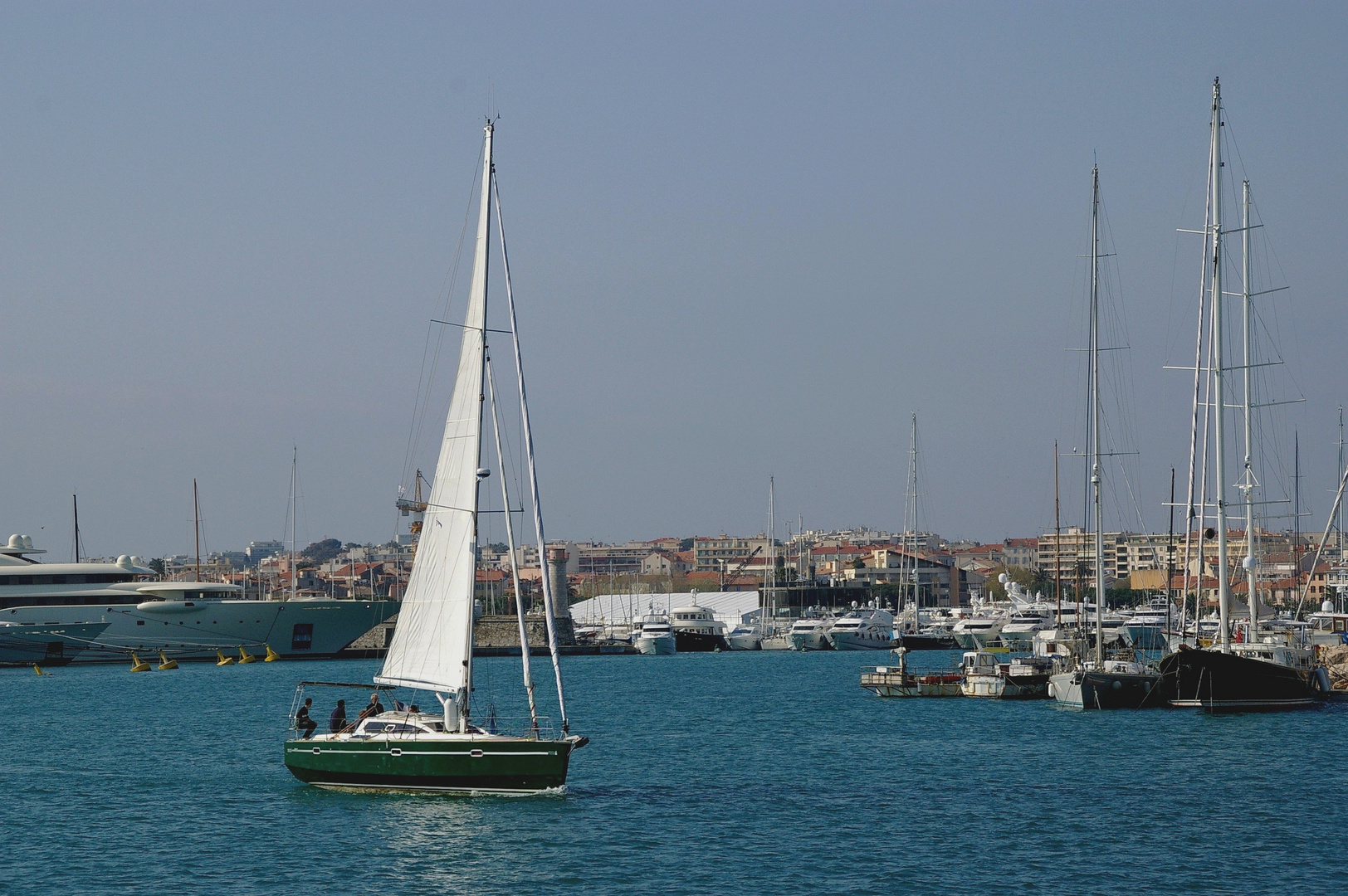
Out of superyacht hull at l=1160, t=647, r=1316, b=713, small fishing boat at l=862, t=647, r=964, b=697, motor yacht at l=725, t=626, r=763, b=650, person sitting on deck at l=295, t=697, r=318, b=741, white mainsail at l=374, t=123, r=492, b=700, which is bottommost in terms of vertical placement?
motor yacht at l=725, t=626, r=763, b=650

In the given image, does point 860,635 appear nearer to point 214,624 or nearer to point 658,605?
point 658,605

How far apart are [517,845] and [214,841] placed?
5569 millimetres

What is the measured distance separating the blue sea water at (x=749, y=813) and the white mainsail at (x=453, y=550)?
266 cm

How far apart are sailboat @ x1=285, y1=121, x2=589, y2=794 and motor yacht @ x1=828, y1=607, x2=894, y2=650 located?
3379 inches

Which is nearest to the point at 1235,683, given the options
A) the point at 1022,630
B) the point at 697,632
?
the point at 1022,630

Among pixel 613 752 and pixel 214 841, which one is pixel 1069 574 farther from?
pixel 214 841

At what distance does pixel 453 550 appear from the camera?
91.0 feet

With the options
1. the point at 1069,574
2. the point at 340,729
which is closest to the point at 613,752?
the point at 340,729

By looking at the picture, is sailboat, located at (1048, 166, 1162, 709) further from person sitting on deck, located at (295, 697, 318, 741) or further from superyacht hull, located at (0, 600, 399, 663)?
superyacht hull, located at (0, 600, 399, 663)

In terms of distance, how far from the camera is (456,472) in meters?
27.8

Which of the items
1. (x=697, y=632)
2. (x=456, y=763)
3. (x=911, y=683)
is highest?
(x=456, y=763)

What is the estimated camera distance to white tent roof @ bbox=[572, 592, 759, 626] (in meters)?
144

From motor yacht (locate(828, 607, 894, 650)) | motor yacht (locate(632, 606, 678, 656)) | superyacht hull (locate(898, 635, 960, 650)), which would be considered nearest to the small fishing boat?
superyacht hull (locate(898, 635, 960, 650))

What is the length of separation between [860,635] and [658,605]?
3704 cm
